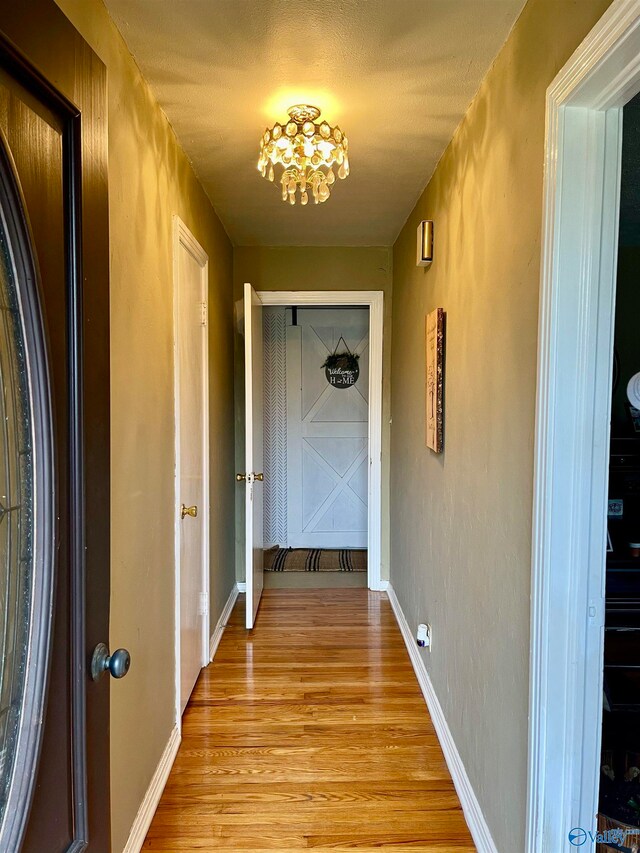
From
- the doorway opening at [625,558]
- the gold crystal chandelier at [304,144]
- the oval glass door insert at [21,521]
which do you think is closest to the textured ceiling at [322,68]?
the gold crystal chandelier at [304,144]

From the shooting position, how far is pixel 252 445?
9.95 feet

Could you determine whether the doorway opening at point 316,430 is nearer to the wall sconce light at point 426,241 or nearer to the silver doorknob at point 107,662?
the wall sconce light at point 426,241

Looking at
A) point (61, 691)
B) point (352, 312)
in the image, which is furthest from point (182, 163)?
point (352, 312)

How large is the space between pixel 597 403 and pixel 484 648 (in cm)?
88

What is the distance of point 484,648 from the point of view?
1.57m

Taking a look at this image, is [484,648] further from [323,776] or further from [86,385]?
[86,385]

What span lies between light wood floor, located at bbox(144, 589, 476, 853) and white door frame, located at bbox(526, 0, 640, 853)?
0.68 meters

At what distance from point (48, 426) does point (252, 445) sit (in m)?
2.34

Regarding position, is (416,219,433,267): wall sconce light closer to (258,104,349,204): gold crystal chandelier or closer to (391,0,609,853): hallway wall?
(391,0,609,853): hallway wall

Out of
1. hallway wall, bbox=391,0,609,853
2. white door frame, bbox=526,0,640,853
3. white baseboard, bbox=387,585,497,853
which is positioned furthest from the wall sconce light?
white baseboard, bbox=387,585,497,853

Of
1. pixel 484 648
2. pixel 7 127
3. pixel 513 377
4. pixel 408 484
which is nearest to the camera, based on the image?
pixel 7 127

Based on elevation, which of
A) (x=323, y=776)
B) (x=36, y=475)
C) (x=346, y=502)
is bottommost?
(x=323, y=776)

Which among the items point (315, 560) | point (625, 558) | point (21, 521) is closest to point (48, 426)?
point (21, 521)

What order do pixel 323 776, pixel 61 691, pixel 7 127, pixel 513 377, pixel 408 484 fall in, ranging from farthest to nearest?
pixel 408 484 < pixel 323 776 < pixel 513 377 < pixel 61 691 < pixel 7 127
